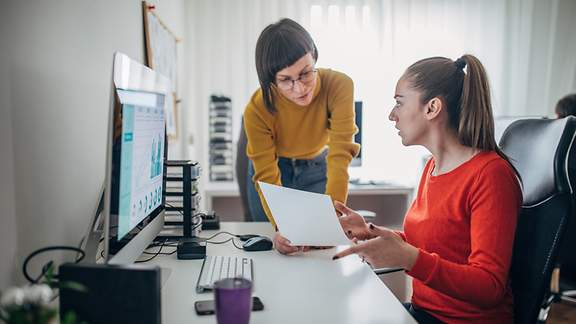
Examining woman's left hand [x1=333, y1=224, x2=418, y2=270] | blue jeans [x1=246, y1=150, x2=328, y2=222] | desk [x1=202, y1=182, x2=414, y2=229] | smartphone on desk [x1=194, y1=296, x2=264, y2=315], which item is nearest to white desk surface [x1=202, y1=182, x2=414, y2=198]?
desk [x1=202, y1=182, x2=414, y2=229]

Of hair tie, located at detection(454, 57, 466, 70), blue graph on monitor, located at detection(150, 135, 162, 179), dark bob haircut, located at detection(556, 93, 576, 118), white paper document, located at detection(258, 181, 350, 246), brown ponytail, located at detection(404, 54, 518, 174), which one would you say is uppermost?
dark bob haircut, located at detection(556, 93, 576, 118)

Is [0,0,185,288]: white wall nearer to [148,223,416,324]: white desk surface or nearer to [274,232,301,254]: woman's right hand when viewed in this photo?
[148,223,416,324]: white desk surface

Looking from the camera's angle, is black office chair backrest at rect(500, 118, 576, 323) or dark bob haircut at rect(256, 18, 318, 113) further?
dark bob haircut at rect(256, 18, 318, 113)

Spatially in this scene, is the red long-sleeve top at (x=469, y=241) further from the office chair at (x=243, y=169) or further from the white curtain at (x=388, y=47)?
the white curtain at (x=388, y=47)

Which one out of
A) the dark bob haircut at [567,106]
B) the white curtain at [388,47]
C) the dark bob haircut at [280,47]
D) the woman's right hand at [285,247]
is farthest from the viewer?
the white curtain at [388,47]

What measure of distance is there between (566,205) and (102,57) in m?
1.25

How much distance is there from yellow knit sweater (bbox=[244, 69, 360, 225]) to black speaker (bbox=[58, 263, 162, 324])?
84cm

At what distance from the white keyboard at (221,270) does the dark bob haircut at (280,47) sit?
603mm

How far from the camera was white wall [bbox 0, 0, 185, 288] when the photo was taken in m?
0.84

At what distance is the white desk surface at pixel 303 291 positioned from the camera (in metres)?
0.79

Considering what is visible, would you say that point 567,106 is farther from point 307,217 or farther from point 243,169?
point 307,217

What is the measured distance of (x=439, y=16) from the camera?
332 centimetres

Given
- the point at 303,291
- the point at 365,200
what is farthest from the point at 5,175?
the point at 365,200

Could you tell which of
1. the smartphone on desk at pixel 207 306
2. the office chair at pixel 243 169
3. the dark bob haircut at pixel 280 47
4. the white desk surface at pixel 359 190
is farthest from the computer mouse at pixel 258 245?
the white desk surface at pixel 359 190
